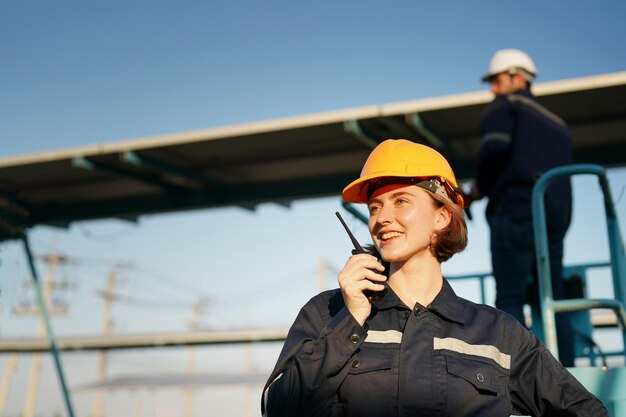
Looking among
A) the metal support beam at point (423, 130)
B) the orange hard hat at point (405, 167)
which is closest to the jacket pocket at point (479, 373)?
Answer: the orange hard hat at point (405, 167)

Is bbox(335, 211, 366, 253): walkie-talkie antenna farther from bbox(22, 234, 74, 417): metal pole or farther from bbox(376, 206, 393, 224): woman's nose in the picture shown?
bbox(22, 234, 74, 417): metal pole

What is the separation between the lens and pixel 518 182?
4.57 metres

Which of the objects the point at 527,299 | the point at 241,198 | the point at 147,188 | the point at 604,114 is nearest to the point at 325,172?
the point at 241,198

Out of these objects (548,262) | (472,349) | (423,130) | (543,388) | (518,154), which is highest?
(423,130)

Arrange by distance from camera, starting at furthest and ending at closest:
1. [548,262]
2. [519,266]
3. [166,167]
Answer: [166,167] < [519,266] < [548,262]

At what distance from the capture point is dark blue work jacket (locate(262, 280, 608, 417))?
212 cm

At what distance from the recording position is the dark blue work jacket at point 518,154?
4508 mm

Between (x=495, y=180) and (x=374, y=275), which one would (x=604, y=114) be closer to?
(x=495, y=180)

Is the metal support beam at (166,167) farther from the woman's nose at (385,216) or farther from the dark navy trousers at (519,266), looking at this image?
the woman's nose at (385,216)

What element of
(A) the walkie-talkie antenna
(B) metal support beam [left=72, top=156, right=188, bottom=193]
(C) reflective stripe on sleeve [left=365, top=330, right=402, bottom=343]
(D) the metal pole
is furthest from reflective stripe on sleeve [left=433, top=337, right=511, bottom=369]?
(D) the metal pole

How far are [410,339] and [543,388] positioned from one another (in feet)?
1.55

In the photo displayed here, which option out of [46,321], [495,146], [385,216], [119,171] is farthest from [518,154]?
[46,321]

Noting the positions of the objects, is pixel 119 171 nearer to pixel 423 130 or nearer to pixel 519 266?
pixel 423 130

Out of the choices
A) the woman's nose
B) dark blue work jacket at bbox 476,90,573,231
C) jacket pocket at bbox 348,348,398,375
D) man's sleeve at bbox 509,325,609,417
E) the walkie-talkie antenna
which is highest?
dark blue work jacket at bbox 476,90,573,231
